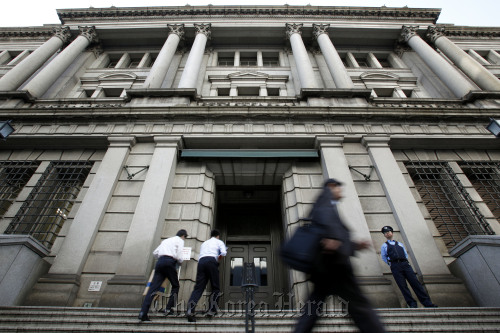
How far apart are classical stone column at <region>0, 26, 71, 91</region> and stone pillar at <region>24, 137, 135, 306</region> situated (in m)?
7.83

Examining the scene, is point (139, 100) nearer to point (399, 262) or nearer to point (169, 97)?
point (169, 97)

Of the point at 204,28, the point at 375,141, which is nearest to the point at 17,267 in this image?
the point at 375,141

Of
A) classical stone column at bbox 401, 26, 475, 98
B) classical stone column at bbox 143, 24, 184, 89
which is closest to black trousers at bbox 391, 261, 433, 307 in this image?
classical stone column at bbox 401, 26, 475, 98

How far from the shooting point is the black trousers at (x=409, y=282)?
17.7ft

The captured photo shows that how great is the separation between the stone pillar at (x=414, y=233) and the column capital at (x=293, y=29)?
35.3 ft

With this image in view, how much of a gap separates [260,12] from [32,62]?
47.3ft

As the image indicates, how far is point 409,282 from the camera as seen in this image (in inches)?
221

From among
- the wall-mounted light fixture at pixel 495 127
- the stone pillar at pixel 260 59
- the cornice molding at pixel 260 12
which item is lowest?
the wall-mounted light fixture at pixel 495 127

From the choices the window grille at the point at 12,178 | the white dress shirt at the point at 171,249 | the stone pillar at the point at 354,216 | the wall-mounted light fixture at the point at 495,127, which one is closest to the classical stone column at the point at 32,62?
the window grille at the point at 12,178

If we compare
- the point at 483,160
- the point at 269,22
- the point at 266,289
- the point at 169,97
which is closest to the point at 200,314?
the point at 266,289

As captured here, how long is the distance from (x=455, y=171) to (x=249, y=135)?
25.4 feet

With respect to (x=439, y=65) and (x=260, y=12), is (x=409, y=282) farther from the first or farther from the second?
(x=260, y=12)

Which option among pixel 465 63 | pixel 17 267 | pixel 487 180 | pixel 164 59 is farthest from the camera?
pixel 164 59

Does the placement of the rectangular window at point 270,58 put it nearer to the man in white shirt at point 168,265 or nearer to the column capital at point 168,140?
the column capital at point 168,140
